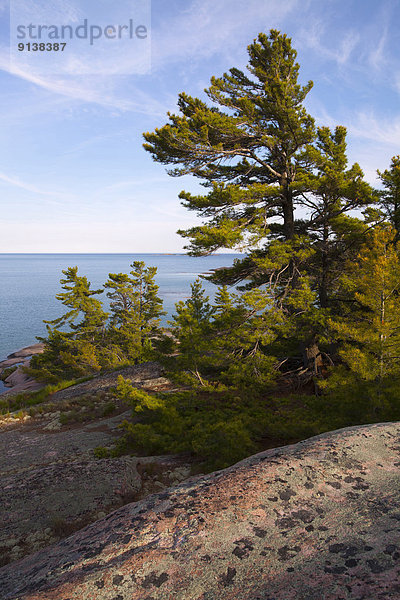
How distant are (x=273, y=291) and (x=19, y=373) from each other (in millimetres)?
36154

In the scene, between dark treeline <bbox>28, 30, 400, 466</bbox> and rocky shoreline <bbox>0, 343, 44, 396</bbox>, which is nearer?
dark treeline <bbox>28, 30, 400, 466</bbox>

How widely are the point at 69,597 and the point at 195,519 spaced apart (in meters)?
1.00

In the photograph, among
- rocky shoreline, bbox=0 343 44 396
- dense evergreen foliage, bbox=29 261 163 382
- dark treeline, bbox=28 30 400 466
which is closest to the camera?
dark treeline, bbox=28 30 400 466

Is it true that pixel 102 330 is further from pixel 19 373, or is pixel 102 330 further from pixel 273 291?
pixel 273 291

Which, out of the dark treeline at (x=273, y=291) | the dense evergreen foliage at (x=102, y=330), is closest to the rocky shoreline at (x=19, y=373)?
the dense evergreen foliage at (x=102, y=330)

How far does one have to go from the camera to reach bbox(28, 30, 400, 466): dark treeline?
853 centimetres

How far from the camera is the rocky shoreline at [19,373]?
3312 cm

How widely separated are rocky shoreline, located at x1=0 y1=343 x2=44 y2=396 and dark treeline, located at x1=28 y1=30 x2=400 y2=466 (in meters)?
25.0

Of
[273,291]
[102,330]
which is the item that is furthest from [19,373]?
[273,291]

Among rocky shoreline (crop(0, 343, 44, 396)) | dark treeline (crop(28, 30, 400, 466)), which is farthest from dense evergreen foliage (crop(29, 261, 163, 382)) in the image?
dark treeline (crop(28, 30, 400, 466))

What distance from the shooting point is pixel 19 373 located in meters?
36.8

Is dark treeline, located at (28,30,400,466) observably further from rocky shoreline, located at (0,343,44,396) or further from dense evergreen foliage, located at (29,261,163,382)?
rocky shoreline, located at (0,343,44,396)

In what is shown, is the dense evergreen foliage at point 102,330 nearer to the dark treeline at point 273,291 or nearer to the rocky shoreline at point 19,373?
the rocky shoreline at point 19,373

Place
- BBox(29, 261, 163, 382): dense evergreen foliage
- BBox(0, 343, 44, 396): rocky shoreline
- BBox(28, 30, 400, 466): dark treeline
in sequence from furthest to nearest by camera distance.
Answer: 1. BBox(0, 343, 44, 396): rocky shoreline
2. BBox(29, 261, 163, 382): dense evergreen foliage
3. BBox(28, 30, 400, 466): dark treeline
